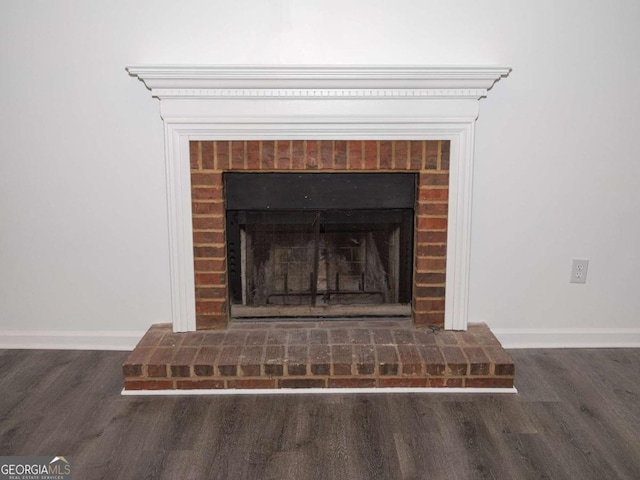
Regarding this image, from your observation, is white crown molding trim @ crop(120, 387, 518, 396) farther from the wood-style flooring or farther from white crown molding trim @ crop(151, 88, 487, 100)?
white crown molding trim @ crop(151, 88, 487, 100)

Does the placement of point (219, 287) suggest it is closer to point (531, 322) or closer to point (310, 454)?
point (310, 454)

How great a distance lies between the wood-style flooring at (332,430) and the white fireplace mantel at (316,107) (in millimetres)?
753

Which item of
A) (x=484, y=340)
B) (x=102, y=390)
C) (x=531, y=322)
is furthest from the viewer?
(x=531, y=322)

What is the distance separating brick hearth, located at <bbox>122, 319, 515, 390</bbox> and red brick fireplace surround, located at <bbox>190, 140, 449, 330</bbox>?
0.26 m

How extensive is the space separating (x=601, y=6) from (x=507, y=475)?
6.38 ft

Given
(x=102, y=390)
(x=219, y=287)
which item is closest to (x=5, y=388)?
(x=102, y=390)

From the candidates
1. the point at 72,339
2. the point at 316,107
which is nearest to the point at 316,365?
the point at 316,107

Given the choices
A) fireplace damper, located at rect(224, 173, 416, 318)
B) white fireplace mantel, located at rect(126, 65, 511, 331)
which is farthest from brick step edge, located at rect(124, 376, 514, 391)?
white fireplace mantel, located at rect(126, 65, 511, 331)

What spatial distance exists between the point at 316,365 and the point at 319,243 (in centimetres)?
67

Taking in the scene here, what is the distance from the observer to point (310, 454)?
1.91 metres

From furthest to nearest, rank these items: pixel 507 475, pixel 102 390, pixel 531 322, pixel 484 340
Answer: pixel 531 322
pixel 484 340
pixel 102 390
pixel 507 475

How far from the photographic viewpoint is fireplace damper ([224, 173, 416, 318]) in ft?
8.46

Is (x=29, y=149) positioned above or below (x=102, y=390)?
above

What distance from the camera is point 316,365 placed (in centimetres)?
231
